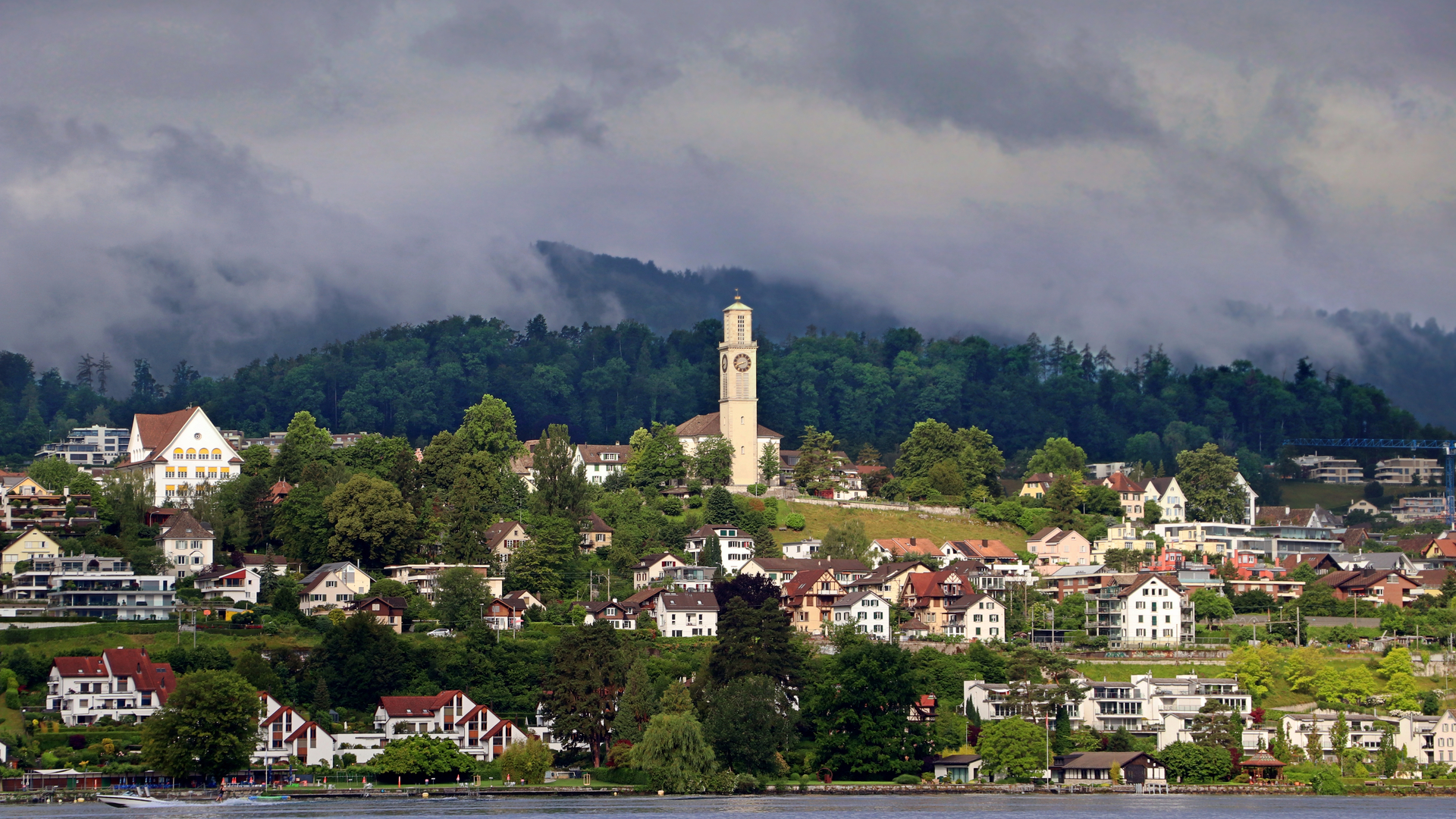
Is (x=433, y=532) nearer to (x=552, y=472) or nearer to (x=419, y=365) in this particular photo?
(x=552, y=472)

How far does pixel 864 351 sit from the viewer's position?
18888cm

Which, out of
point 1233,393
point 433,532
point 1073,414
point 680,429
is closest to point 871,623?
point 433,532

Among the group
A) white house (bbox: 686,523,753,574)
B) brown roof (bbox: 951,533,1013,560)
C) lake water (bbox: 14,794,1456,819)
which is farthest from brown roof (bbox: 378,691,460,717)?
brown roof (bbox: 951,533,1013,560)

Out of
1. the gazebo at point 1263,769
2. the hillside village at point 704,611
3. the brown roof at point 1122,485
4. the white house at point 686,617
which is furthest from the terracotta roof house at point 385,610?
the brown roof at point 1122,485

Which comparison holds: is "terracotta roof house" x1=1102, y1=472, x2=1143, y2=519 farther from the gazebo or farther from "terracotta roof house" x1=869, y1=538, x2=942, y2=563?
the gazebo

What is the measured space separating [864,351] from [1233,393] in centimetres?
3653

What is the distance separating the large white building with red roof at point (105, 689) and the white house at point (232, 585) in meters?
12.5

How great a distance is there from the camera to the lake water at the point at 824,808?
69.8 meters

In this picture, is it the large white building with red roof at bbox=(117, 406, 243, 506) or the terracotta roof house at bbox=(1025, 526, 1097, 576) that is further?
the terracotta roof house at bbox=(1025, 526, 1097, 576)

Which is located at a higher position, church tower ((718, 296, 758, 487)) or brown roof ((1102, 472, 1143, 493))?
church tower ((718, 296, 758, 487))

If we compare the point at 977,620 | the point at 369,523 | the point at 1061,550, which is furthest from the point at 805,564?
the point at 369,523

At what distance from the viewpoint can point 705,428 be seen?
416 feet

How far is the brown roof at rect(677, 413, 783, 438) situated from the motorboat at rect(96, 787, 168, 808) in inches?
2290

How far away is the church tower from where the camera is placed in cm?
12362
